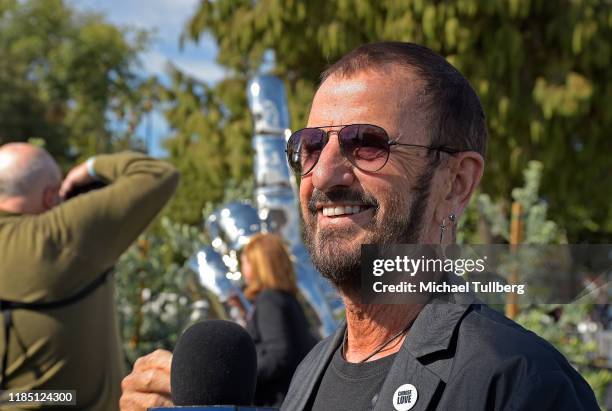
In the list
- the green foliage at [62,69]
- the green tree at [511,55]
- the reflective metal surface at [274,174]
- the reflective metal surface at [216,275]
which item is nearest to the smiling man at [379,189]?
the reflective metal surface at [216,275]

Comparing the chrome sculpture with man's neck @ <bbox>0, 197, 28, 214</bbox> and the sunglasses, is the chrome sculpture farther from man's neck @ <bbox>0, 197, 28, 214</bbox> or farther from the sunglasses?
the sunglasses

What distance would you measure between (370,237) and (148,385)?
54cm

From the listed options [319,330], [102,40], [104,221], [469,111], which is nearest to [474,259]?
[469,111]

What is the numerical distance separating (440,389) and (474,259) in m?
0.23

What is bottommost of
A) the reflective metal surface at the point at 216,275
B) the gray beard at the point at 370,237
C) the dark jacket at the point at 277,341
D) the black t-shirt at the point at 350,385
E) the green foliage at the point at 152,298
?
the green foliage at the point at 152,298

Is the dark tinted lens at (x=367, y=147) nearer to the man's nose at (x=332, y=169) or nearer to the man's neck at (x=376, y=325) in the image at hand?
the man's nose at (x=332, y=169)

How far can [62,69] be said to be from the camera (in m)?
42.9

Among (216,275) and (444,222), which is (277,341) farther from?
(444,222)

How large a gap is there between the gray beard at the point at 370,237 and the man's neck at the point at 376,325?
62 mm

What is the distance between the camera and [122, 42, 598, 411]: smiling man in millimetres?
1770

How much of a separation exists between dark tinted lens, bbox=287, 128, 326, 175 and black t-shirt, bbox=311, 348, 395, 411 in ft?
1.31

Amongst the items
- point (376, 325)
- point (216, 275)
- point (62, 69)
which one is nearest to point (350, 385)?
point (376, 325)

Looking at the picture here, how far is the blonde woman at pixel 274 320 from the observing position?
4.65 metres

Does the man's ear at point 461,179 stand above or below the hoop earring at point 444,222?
above
